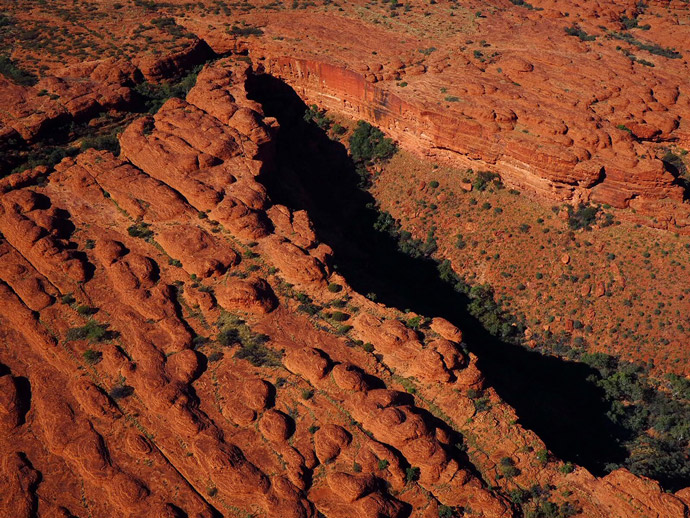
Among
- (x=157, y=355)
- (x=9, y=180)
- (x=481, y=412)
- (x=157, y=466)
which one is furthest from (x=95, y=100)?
(x=481, y=412)

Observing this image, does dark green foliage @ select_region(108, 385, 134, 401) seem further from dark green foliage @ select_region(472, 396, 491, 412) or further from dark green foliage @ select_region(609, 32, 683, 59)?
dark green foliage @ select_region(609, 32, 683, 59)

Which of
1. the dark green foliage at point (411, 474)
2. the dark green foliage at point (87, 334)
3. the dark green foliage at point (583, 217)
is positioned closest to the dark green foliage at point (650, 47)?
the dark green foliage at point (583, 217)

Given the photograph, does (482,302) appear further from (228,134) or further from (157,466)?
(157,466)

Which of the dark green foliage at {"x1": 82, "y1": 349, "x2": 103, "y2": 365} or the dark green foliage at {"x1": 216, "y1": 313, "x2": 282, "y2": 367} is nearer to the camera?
the dark green foliage at {"x1": 82, "y1": 349, "x2": 103, "y2": 365}

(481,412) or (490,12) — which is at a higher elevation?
(490,12)

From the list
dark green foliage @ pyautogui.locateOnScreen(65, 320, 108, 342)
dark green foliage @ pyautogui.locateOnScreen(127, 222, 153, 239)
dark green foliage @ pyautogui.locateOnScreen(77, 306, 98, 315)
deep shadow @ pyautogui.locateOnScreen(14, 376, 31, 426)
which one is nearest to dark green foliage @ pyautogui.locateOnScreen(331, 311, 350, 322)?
dark green foliage @ pyautogui.locateOnScreen(65, 320, 108, 342)

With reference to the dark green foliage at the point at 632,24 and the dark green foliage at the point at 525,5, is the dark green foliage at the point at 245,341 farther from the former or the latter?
the dark green foliage at the point at 632,24

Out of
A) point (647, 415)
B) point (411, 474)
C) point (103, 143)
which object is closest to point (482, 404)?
point (411, 474)
